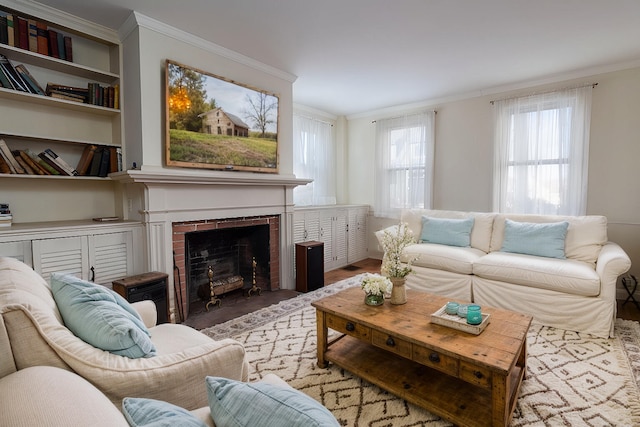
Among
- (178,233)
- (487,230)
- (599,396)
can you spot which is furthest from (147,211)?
(487,230)

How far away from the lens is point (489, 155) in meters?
4.23

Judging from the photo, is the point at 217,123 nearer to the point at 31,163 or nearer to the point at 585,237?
the point at 31,163

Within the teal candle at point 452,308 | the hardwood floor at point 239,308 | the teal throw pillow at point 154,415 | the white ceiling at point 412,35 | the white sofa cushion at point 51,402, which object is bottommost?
the hardwood floor at point 239,308

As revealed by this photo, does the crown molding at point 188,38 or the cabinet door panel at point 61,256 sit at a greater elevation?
the crown molding at point 188,38

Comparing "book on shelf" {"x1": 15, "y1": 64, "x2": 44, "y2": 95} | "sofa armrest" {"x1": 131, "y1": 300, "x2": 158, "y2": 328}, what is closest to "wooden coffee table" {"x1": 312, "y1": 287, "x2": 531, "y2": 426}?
"sofa armrest" {"x1": 131, "y1": 300, "x2": 158, "y2": 328}

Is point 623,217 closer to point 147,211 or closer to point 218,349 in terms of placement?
point 218,349

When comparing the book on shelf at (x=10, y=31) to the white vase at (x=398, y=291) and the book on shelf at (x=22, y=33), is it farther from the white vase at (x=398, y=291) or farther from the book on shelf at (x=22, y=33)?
the white vase at (x=398, y=291)

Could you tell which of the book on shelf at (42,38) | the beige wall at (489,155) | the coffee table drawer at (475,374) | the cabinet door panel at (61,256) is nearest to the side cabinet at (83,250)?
the cabinet door panel at (61,256)

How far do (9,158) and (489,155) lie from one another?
16.2 ft

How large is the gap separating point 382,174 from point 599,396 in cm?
377

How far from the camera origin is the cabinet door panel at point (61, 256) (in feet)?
7.14

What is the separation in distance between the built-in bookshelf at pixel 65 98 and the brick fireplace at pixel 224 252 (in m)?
0.95

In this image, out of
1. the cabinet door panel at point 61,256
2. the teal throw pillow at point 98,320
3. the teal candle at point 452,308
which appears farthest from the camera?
the cabinet door panel at point 61,256

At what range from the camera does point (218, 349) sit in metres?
1.18
